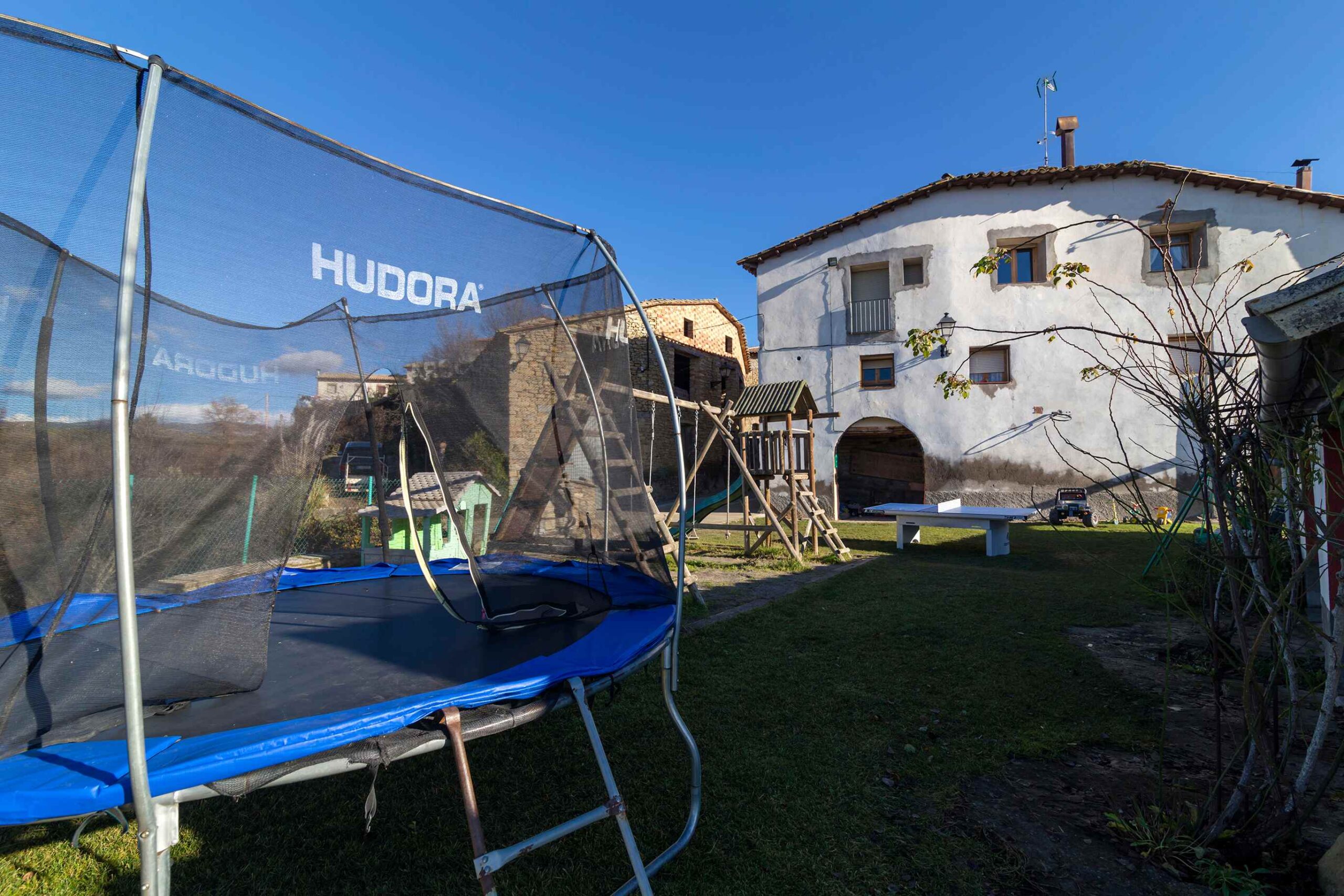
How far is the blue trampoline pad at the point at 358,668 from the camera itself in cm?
142

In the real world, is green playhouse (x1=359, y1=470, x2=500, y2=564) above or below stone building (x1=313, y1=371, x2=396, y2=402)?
below

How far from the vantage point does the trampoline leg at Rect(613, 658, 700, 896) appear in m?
1.83

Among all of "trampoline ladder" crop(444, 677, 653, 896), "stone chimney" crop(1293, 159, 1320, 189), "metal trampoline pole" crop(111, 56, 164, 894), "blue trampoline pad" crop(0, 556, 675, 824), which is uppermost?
"stone chimney" crop(1293, 159, 1320, 189)

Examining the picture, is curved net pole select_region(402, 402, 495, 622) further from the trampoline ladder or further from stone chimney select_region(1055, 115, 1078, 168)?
stone chimney select_region(1055, 115, 1078, 168)

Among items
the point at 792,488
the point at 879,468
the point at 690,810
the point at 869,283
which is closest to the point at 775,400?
the point at 792,488

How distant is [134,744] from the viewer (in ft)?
4.20

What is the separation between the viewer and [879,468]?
16.4 metres

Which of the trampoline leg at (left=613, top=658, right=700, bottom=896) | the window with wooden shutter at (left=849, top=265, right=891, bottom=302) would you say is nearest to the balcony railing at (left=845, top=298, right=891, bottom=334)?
the window with wooden shutter at (left=849, top=265, right=891, bottom=302)

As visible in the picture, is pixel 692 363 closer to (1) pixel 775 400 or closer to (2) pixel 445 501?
(1) pixel 775 400

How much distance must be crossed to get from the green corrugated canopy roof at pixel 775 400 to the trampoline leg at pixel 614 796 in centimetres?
604

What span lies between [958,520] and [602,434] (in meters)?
6.84

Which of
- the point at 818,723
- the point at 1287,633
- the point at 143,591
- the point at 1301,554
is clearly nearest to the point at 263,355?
the point at 143,591

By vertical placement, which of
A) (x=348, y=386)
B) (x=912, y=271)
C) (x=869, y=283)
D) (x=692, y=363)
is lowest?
(x=348, y=386)

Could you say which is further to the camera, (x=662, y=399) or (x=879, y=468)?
(x=879, y=468)
